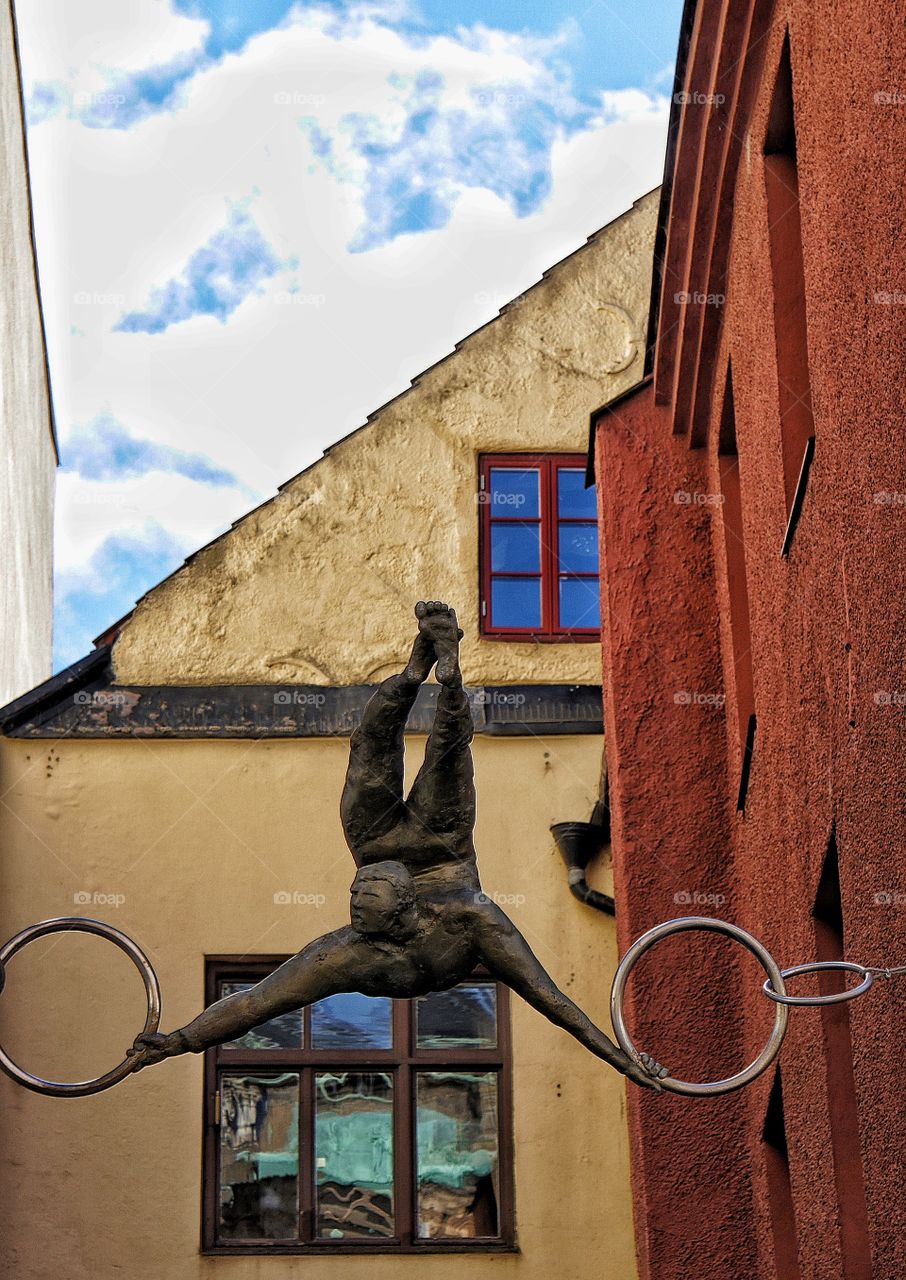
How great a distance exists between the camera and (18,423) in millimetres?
16031

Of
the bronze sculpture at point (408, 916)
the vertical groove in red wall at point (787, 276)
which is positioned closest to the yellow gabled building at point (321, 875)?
the vertical groove in red wall at point (787, 276)

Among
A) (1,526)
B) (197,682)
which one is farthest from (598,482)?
(1,526)

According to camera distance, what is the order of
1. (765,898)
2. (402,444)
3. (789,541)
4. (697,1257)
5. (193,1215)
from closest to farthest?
(789,541) → (765,898) → (697,1257) → (193,1215) → (402,444)

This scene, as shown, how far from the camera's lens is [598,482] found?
10211 millimetres

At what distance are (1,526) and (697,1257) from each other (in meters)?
8.12

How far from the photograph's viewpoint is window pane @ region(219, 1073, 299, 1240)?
11.4m

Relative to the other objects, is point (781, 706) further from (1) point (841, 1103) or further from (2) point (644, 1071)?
(2) point (644, 1071)

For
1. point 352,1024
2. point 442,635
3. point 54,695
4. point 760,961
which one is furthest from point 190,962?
point 760,961

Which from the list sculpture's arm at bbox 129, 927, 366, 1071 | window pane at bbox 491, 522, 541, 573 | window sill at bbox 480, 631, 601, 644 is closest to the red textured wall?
sculpture's arm at bbox 129, 927, 366, 1071

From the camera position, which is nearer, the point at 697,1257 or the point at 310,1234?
the point at 697,1257

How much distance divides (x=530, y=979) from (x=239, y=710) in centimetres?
767

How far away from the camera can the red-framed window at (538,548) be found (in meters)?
12.9

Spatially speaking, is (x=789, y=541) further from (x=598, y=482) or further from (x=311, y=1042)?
(x=311, y=1042)

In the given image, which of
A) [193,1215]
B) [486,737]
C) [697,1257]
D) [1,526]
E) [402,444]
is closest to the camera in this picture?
[697,1257]
